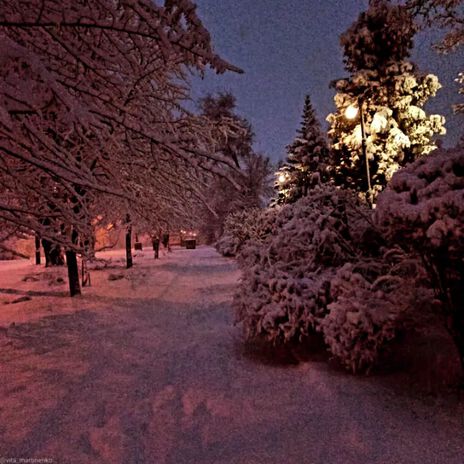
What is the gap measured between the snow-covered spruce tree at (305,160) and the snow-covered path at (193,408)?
14.4 metres

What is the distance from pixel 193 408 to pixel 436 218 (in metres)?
2.86

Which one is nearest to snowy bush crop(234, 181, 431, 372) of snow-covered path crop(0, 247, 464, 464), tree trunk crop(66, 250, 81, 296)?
snow-covered path crop(0, 247, 464, 464)

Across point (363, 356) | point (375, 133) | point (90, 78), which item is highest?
point (375, 133)

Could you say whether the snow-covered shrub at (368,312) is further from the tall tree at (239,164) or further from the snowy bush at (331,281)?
the tall tree at (239,164)

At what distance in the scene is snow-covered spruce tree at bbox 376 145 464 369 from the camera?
307 cm

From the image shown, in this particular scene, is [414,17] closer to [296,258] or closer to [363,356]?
[296,258]

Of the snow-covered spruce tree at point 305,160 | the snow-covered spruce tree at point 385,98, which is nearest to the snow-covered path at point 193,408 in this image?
the snow-covered spruce tree at point 385,98

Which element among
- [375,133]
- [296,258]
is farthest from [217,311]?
[375,133]

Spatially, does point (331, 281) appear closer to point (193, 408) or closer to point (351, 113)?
point (193, 408)

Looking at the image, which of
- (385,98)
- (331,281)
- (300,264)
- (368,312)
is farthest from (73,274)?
(385,98)

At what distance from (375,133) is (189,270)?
924 cm

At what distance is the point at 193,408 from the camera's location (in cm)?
380

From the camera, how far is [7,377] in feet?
15.3

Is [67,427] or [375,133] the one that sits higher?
[375,133]
